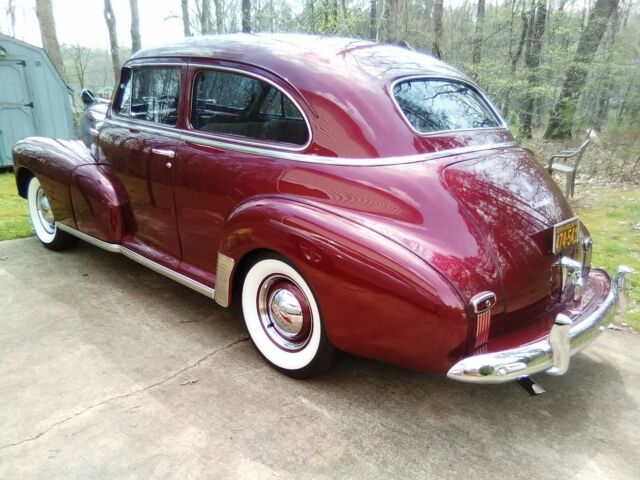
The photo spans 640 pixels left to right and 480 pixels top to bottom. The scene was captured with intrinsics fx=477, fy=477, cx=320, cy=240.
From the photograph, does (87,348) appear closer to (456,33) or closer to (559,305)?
(559,305)

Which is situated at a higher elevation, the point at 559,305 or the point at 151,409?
the point at 559,305

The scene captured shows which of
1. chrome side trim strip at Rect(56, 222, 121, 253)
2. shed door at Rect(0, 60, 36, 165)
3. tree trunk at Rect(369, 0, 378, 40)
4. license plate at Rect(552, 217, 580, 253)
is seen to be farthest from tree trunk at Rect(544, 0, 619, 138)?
shed door at Rect(0, 60, 36, 165)

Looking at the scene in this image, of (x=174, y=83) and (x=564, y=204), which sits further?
(x=174, y=83)

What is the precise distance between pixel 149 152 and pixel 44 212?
1894mm

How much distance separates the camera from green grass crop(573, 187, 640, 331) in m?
4.10

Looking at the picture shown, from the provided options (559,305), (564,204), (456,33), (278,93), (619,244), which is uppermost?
(456,33)

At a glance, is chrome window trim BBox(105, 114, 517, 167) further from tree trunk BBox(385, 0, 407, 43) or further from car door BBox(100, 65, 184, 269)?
tree trunk BBox(385, 0, 407, 43)

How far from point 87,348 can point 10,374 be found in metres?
0.41

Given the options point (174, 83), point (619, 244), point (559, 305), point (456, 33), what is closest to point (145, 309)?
point (174, 83)

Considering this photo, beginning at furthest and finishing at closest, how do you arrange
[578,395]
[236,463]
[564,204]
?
[564,204], [578,395], [236,463]

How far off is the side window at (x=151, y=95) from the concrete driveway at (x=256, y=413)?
56.5 inches

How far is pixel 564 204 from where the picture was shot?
279cm

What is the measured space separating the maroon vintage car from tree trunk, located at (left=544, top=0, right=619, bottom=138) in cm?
799

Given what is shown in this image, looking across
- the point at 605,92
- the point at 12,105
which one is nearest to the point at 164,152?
the point at 12,105
